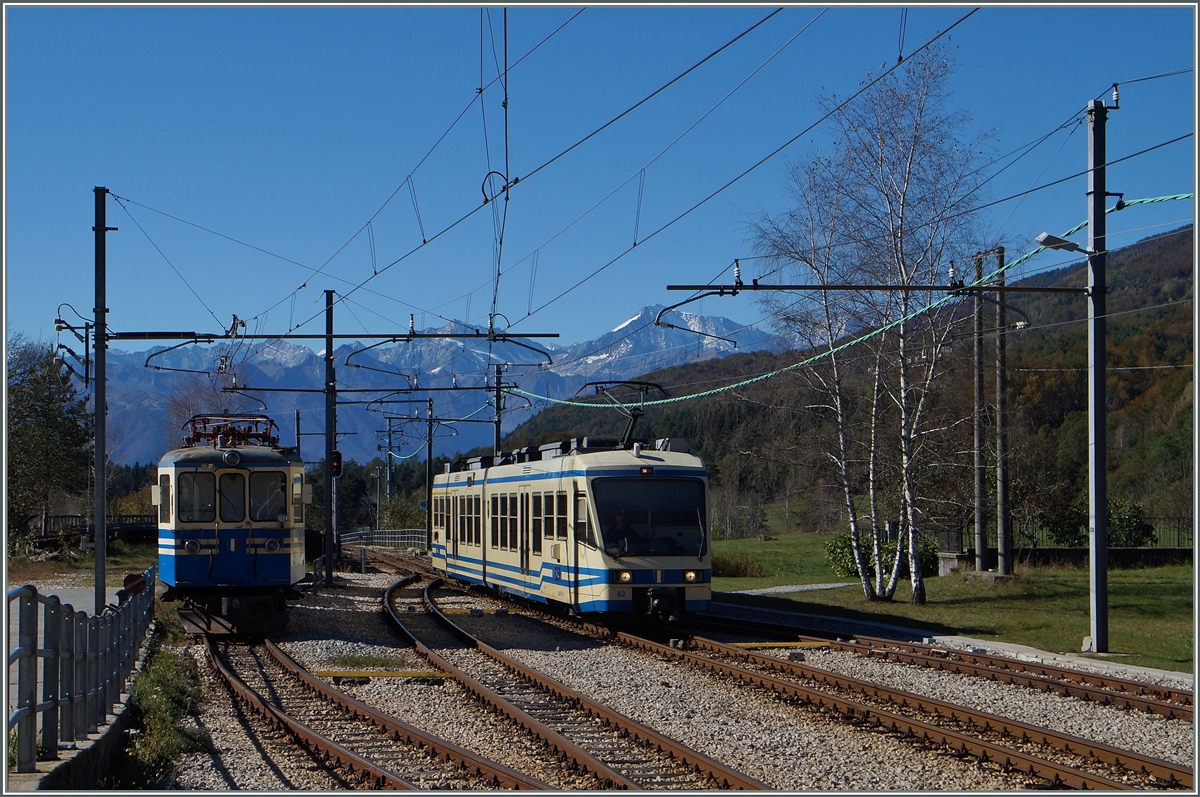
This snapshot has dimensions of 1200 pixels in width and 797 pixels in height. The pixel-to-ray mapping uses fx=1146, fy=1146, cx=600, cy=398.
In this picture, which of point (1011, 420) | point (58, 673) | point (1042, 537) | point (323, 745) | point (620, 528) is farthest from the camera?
point (1042, 537)

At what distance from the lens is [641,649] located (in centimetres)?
1700

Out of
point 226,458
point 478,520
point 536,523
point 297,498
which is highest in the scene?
point 226,458

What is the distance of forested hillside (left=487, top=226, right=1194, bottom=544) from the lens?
86.2ft

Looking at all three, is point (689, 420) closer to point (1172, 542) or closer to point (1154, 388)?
point (1154, 388)

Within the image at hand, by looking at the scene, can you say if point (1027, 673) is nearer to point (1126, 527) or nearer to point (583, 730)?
point (583, 730)

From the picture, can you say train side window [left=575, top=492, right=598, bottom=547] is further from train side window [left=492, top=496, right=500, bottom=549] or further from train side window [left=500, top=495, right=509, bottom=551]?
train side window [left=492, top=496, right=500, bottom=549]

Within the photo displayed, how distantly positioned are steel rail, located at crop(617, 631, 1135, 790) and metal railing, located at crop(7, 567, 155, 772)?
6.81m

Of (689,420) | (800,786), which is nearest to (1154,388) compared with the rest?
(689,420)

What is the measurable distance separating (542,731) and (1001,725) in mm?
4130

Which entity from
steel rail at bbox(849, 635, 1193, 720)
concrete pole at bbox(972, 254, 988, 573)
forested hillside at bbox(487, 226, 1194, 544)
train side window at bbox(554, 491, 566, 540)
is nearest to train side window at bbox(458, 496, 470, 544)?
forested hillside at bbox(487, 226, 1194, 544)

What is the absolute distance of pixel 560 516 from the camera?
19.2 metres

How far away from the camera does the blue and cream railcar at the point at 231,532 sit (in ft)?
61.3

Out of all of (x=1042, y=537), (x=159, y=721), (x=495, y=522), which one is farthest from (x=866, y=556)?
(x=159, y=721)

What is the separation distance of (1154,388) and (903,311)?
183 feet
